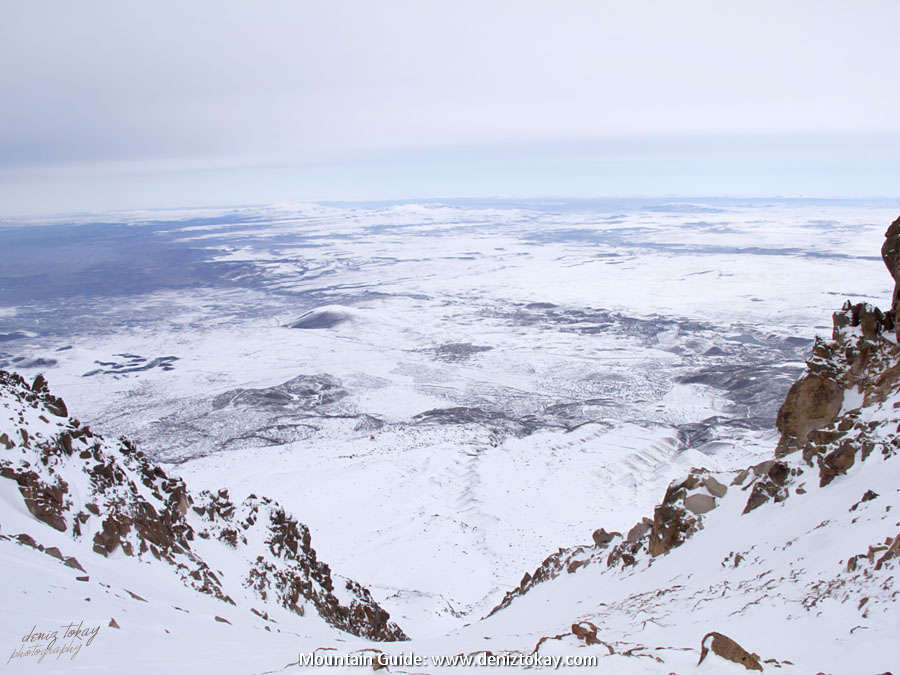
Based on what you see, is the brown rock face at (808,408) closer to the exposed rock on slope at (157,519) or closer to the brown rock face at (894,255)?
the brown rock face at (894,255)

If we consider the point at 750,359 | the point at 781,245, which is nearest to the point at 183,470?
the point at 750,359

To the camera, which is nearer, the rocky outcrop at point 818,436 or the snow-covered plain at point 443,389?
the rocky outcrop at point 818,436

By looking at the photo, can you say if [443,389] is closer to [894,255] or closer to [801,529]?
[894,255]

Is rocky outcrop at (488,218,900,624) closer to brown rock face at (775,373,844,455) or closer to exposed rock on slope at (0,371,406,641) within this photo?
brown rock face at (775,373,844,455)

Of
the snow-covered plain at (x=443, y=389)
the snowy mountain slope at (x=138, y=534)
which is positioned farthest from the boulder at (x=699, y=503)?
the snowy mountain slope at (x=138, y=534)

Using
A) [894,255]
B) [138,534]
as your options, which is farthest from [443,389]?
[894,255]
